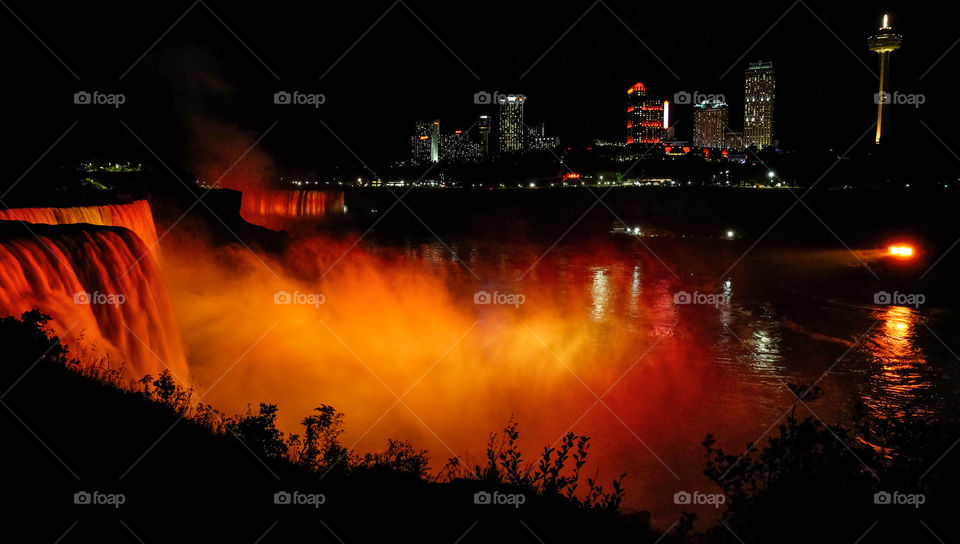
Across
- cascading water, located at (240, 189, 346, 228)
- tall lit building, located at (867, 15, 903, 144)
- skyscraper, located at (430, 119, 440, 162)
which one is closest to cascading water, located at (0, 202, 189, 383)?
cascading water, located at (240, 189, 346, 228)

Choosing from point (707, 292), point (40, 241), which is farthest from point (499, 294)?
point (40, 241)

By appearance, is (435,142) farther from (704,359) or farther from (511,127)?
(704,359)

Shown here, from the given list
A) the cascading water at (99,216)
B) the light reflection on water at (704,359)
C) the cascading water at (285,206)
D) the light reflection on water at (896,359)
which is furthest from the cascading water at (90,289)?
the cascading water at (285,206)

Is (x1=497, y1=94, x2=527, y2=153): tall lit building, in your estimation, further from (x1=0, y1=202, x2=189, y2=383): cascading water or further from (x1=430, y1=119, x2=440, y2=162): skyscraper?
(x1=0, y1=202, x2=189, y2=383): cascading water

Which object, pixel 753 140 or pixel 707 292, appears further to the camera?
→ pixel 753 140

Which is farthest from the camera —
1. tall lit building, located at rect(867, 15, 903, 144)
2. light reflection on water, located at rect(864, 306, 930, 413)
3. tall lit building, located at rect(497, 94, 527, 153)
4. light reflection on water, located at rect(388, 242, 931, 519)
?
tall lit building, located at rect(497, 94, 527, 153)

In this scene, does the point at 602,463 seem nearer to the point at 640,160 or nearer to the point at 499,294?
the point at 499,294
